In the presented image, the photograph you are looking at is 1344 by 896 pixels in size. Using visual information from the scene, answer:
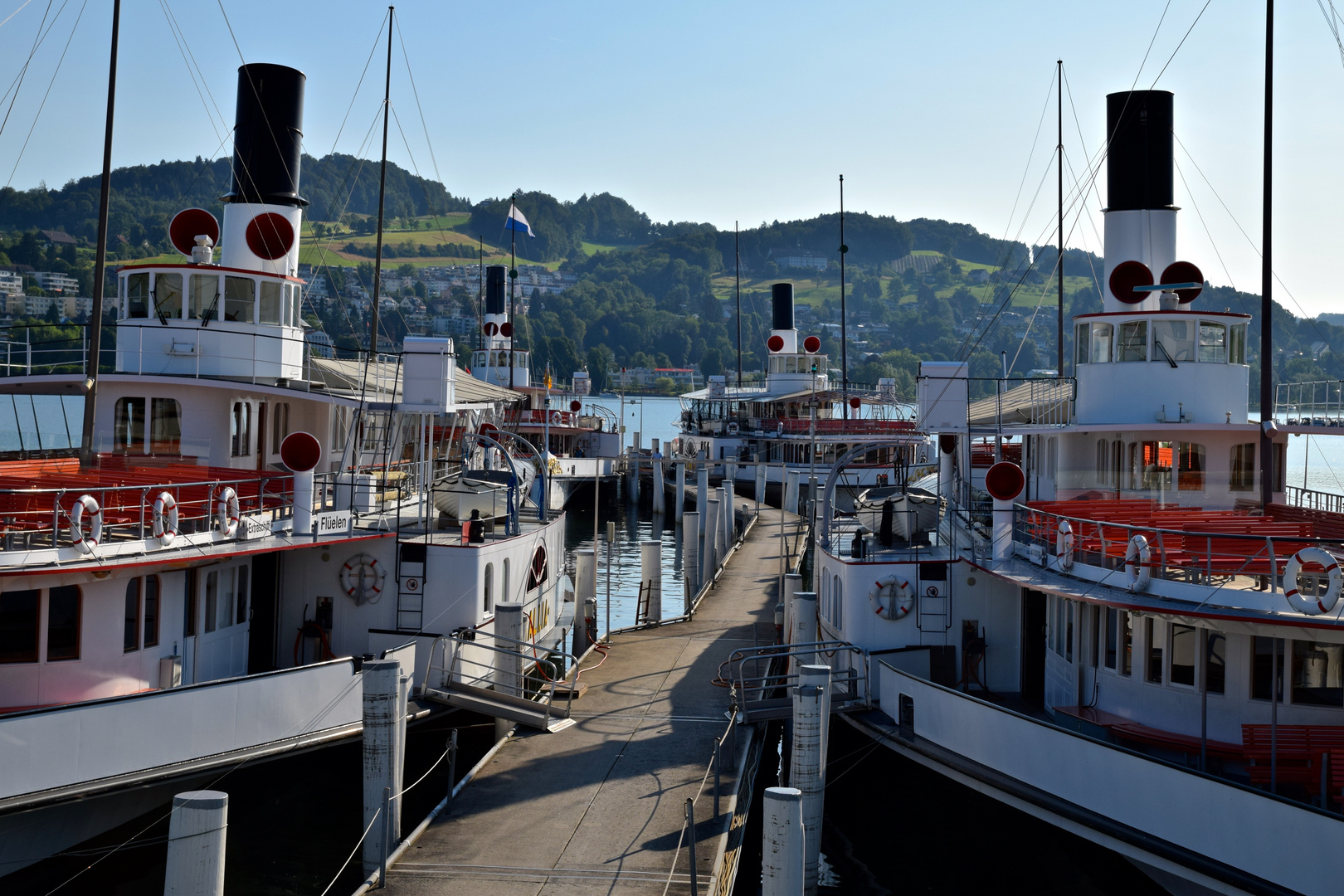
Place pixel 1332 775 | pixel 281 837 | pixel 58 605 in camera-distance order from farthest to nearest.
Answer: pixel 281 837
pixel 58 605
pixel 1332 775

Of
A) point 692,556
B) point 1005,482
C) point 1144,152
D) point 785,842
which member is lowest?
point 785,842

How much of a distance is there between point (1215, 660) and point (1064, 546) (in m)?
3.06

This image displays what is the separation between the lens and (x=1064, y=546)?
16453 mm

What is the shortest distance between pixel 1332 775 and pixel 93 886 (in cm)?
1510

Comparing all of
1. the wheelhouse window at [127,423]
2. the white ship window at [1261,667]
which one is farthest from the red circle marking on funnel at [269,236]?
the white ship window at [1261,667]

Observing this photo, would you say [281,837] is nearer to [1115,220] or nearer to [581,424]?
[1115,220]

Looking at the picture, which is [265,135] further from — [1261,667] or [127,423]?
[1261,667]

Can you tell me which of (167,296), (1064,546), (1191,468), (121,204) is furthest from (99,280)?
(121,204)

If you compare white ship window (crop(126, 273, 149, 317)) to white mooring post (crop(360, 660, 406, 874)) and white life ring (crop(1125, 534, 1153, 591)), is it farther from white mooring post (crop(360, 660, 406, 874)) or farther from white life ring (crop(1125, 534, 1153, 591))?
white life ring (crop(1125, 534, 1153, 591))

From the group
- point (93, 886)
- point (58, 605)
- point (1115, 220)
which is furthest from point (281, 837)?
point (1115, 220)

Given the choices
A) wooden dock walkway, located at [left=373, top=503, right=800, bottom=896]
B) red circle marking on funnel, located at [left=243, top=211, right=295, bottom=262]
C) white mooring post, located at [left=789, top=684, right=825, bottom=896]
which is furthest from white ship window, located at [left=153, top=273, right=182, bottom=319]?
white mooring post, located at [left=789, top=684, right=825, bottom=896]

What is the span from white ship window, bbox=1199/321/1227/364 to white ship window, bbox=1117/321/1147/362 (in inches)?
39.8

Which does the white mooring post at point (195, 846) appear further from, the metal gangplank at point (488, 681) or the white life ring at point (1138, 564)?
the white life ring at point (1138, 564)

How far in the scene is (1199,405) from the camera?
20703mm
